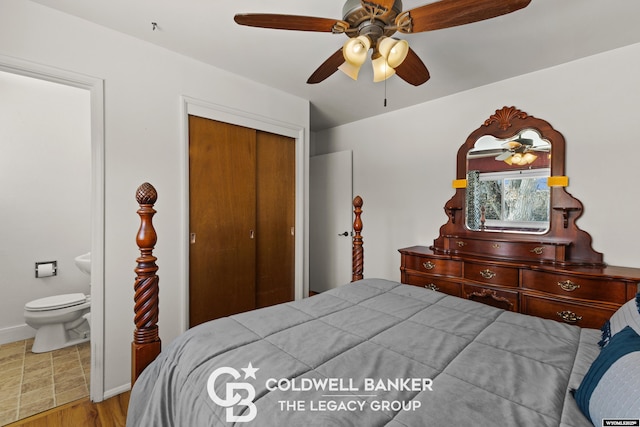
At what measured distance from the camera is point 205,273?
246cm

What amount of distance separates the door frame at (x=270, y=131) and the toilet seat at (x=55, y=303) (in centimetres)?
119

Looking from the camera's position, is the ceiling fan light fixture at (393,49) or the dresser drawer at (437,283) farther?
the dresser drawer at (437,283)

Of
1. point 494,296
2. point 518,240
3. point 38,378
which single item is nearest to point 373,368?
point 494,296

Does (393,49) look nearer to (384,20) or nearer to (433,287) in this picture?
(384,20)

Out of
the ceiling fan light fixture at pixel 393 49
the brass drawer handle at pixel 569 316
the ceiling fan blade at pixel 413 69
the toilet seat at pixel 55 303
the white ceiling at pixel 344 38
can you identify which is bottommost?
the toilet seat at pixel 55 303

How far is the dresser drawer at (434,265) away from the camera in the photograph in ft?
8.45

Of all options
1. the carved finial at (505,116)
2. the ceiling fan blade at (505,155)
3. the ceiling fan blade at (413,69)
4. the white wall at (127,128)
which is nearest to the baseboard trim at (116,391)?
the white wall at (127,128)

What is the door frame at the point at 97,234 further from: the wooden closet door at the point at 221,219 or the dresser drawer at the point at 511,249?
the dresser drawer at the point at 511,249

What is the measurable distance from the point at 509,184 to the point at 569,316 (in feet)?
3.85

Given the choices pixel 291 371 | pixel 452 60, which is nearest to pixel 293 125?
pixel 452 60

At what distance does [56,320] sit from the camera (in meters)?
2.53

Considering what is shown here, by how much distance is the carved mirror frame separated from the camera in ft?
7.50

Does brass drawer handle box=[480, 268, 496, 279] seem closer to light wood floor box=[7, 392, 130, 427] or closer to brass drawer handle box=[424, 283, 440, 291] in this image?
brass drawer handle box=[424, 283, 440, 291]

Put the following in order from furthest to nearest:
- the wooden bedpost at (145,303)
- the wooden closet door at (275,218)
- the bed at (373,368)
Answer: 1. the wooden closet door at (275,218)
2. the wooden bedpost at (145,303)
3. the bed at (373,368)
